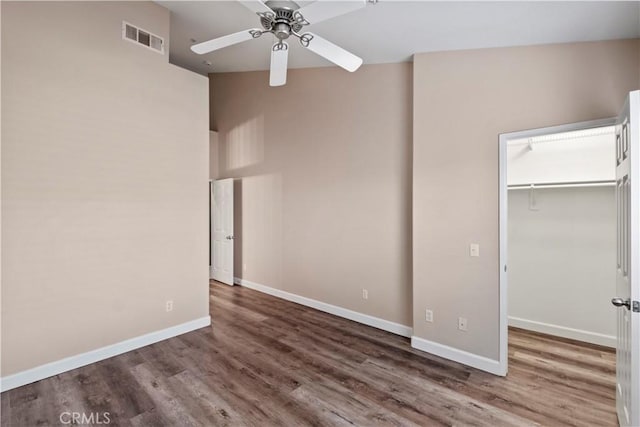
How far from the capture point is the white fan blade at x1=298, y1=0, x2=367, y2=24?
1.63 m

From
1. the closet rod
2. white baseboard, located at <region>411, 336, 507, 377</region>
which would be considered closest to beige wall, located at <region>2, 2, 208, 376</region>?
white baseboard, located at <region>411, 336, 507, 377</region>

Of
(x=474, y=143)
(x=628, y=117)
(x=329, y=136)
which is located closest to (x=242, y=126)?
(x=329, y=136)

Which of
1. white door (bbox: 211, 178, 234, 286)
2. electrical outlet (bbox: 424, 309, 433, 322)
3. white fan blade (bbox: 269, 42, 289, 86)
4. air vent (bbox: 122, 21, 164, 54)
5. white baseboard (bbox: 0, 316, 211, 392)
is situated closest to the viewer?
white fan blade (bbox: 269, 42, 289, 86)

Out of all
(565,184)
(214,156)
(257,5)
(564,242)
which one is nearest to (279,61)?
(257,5)

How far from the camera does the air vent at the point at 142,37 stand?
9.51ft

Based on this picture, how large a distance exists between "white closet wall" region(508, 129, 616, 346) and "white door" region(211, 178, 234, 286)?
4353 millimetres

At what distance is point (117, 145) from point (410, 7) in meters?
2.86

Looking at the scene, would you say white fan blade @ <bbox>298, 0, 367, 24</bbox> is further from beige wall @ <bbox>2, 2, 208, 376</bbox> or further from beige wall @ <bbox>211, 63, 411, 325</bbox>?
beige wall @ <bbox>2, 2, 208, 376</bbox>

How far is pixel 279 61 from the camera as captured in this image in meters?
2.21

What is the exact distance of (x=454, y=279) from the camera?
2932 millimetres

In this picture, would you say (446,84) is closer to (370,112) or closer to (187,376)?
(370,112)

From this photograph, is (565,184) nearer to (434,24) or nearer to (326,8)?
(434,24)

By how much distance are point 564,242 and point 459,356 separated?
71.6 inches

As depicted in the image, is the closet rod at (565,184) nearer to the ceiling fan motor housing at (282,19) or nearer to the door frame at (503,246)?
the door frame at (503,246)
